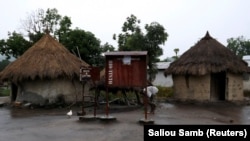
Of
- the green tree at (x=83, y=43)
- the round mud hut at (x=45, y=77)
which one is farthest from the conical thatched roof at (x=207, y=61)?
the green tree at (x=83, y=43)

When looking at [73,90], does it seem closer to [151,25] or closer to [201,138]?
[151,25]

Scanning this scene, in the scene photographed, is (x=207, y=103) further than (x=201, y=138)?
Yes

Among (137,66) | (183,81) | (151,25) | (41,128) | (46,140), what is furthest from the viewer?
(151,25)

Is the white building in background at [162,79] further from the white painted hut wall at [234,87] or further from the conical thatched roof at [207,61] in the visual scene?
the white painted hut wall at [234,87]

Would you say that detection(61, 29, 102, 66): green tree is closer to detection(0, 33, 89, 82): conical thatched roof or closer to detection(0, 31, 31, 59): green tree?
detection(0, 31, 31, 59): green tree

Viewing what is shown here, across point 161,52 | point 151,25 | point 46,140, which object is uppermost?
point 151,25

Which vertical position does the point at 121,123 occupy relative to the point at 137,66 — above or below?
below

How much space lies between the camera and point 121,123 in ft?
43.5

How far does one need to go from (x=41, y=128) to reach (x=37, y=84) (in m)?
9.10

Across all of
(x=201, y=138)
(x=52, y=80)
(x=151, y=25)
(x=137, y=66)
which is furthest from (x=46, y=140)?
(x=151, y=25)

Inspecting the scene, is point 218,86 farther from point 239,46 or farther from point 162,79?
point 239,46

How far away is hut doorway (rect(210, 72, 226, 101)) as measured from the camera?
81.3 feet

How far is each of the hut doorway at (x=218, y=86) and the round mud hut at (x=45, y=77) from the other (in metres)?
8.27

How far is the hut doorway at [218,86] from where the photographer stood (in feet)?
81.3
